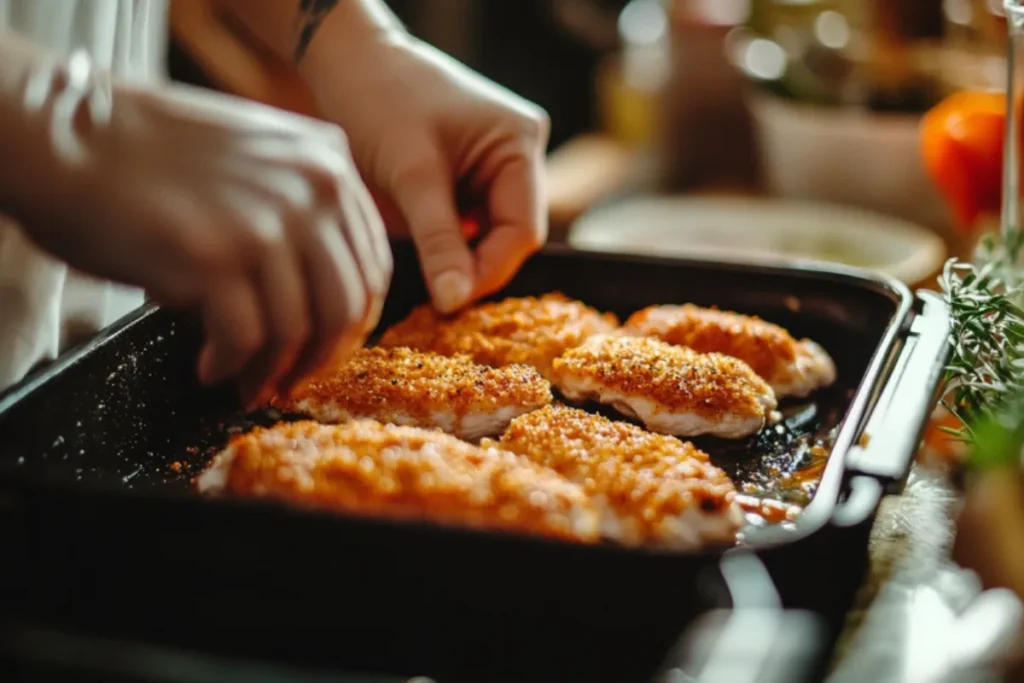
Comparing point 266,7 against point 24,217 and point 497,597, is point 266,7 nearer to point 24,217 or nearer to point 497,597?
point 24,217

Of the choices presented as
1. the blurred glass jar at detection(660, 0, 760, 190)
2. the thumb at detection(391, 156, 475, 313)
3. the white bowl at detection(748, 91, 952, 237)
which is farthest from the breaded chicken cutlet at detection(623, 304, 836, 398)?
the blurred glass jar at detection(660, 0, 760, 190)

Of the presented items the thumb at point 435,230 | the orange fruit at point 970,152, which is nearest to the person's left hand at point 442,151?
the thumb at point 435,230

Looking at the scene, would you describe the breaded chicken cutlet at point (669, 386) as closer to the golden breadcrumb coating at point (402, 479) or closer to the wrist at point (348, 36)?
the golden breadcrumb coating at point (402, 479)

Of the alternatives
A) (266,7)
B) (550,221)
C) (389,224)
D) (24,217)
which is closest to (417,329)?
(389,224)

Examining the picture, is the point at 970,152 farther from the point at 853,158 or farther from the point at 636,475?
the point at 636,475

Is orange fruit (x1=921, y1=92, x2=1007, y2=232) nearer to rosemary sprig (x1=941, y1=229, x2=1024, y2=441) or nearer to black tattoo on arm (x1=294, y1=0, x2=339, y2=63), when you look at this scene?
rosemary sprig (x1=941, y1=229, x2=1024, y2=441)

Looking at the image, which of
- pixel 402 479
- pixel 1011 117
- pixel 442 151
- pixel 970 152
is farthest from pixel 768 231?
pixel 402 479
